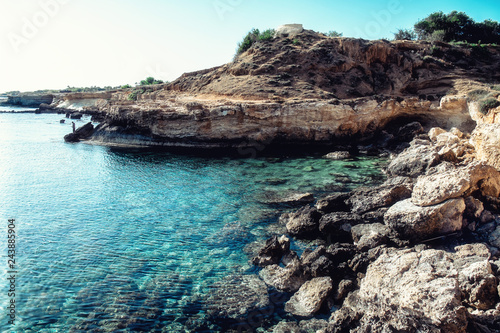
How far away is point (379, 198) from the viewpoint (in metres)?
14.2

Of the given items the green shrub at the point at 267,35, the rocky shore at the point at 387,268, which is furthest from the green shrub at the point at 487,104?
the green shrub at the point at 267,35

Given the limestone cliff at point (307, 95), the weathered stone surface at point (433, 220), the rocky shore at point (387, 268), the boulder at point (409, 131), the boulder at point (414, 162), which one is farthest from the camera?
the limestone cliff at point (307, 95)

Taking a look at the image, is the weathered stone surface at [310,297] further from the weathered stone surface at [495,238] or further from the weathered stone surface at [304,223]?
the weathered stone surface at [495,238]

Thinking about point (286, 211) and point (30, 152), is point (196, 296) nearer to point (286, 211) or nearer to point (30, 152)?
point (286, 211)

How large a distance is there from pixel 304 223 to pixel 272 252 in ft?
8.33

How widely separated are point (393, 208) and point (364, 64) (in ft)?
113

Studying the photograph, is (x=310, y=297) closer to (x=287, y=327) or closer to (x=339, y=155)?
(x=287, y=327)

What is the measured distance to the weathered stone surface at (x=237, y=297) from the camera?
29.1 feet

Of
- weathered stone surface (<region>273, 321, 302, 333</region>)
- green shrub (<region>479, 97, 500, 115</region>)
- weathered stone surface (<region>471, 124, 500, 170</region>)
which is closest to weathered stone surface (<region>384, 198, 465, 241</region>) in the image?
weathered stone surface (<region>273, 321, 302, 333</region>)

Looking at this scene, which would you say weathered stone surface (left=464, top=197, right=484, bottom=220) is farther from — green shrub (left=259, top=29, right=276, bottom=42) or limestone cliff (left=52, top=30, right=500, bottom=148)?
green shrub (left=259, top=29, right=276, bottom=42)

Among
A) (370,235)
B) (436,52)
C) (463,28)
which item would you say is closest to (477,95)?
(436,52)

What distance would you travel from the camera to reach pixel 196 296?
9.59 meters

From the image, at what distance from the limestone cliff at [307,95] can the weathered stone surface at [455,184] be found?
57.0ft

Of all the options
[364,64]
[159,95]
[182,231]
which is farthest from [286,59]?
[182,231]
